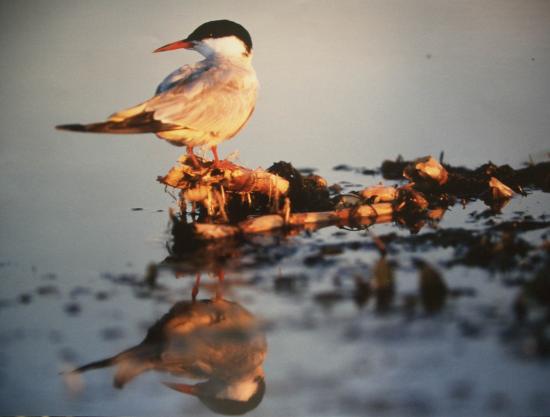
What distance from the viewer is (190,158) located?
11.9ft

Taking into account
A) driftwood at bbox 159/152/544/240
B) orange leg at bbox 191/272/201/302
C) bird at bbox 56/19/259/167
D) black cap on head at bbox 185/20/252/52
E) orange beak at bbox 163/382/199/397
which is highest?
black cap on head at bbox 185/20/252/52

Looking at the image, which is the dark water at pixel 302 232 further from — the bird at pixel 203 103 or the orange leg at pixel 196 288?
the bird at pixel 203 103

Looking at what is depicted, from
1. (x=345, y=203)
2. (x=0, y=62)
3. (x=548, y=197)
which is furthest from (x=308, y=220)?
(x=0, y=62)

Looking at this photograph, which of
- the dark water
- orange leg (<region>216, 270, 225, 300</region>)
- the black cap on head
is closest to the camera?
the dark water

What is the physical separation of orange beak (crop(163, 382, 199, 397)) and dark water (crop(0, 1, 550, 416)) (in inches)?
1.0

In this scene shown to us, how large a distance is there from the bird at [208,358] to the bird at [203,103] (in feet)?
3.32

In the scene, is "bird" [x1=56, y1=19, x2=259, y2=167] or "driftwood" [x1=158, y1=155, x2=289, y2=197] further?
"driftwood" [x1=158, y1=155, x2=289, y2=197]

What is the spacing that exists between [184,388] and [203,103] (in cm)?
170

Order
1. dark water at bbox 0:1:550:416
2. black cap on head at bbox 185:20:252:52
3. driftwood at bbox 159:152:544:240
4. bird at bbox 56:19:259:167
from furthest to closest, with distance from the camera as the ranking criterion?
black cap on head at bbox 185:20:252:52, driftwood at bbox 159:152:544:240, bird at bbox 56:19:259:167, dark water at bbox 0:1:550:416

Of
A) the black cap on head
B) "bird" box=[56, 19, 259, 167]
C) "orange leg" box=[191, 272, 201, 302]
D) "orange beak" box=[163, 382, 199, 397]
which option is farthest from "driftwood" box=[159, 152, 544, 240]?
"orange beak" box=[163, 382, 199, 397]

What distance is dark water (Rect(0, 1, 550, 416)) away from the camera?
220 cm

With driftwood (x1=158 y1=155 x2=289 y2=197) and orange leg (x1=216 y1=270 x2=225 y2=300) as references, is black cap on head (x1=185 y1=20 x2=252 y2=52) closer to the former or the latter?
driftwood (x1=158 y1=155 x2=289 y2=197)

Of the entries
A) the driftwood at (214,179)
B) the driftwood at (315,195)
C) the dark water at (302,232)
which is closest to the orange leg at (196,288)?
the dark water at (302,232)

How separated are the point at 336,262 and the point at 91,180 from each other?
1894 millimetres
